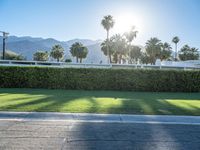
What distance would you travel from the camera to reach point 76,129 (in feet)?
28.1

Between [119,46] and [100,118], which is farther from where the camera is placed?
[119,46]

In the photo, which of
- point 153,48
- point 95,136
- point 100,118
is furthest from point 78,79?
point 153,48

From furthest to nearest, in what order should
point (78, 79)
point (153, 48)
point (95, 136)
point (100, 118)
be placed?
1. point (153, 48)
2. point (78, 79)
3. point (100, 118)
4. point (95, 136)

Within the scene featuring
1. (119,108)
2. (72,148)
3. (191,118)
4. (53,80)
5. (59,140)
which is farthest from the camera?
(53,80)

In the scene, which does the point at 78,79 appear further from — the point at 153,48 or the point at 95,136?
the point at 153,48

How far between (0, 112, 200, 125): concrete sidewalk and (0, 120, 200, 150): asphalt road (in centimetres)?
54

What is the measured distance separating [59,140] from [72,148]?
74 centimetres

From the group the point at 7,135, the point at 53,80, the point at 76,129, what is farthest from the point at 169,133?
the point at 53,80

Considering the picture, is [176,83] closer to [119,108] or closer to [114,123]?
[119,108]

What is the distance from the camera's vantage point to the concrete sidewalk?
10.0 metres

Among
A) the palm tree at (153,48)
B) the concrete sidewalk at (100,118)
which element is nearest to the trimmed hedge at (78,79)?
the concrete sidewalk at (100,118)

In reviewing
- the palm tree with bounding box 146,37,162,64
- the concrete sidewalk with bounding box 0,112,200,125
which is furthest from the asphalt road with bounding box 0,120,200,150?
the palm tree with bounding box 146,37,162,64

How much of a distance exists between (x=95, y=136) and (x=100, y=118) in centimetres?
258

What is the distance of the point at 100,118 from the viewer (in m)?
10.3
